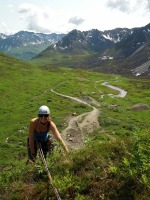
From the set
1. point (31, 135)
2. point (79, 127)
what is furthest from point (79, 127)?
point (31, 135)

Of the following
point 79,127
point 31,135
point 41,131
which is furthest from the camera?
point 79,127

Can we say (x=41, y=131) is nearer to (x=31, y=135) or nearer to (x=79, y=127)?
(x=31, y=135)

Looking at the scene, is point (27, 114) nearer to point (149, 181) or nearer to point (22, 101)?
point (22, 101)

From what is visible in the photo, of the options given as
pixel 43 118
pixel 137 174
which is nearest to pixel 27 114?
pixel 43 118

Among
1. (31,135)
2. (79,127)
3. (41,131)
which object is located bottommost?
(79,127)

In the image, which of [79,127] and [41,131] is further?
[79,127]

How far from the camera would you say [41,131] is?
1345 centimetres

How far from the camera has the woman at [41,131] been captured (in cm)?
1277

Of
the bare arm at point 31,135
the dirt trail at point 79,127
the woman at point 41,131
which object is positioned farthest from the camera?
the dirt trail at point 79,127

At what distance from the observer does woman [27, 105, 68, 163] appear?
12773mm

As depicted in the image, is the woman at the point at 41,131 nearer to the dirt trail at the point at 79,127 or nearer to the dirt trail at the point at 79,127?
the dirt trail at the point at 79,127

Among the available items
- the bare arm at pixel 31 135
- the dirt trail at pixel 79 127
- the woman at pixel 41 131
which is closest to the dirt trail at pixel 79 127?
the dirt trail at pixel 79 127

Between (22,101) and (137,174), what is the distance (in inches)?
2599

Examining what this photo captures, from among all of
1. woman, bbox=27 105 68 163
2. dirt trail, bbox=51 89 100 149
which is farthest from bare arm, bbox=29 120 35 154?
dirt trail, bbox=51 89 100 149
